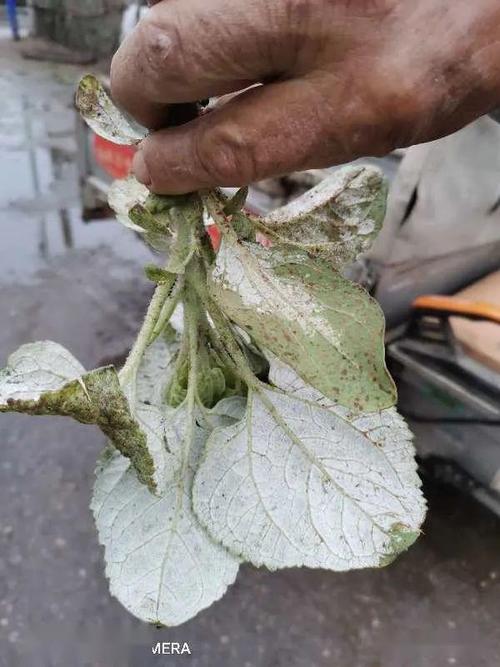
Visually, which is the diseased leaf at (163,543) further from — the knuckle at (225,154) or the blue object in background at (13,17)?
the blue object in background at (13,17)

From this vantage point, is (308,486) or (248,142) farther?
(308,486)

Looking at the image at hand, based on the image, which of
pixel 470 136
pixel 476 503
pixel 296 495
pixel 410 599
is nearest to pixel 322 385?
pixel 296 495

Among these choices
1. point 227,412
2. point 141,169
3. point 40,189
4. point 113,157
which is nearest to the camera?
point 141,169

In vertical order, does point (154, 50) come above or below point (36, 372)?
above

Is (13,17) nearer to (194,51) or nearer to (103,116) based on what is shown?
(103,116)

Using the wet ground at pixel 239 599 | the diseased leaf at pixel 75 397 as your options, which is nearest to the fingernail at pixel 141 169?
the diseased leaf at pixel 75 397

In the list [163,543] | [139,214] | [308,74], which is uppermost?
[308,74]

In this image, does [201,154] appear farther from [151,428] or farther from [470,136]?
[470,136]

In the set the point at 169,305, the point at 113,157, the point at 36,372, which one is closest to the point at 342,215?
the point at 169,305

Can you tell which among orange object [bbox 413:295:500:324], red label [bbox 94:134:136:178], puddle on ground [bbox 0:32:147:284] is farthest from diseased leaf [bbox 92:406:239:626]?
puddle on ground [bbox 0:32:147:284]
